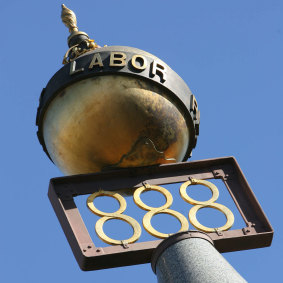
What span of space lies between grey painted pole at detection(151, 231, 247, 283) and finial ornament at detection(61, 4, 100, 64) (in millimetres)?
3188

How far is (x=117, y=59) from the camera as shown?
9.26 m

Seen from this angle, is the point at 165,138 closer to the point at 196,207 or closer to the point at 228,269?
the point at 196,207

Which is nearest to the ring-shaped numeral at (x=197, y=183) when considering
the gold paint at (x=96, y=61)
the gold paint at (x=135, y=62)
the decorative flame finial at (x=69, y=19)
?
the gold paint at (x=135, y=62)

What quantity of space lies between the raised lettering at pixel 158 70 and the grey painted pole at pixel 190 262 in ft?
7.66

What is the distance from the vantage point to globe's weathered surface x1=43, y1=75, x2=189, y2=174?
28.9ft

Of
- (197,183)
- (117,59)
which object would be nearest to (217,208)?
(197,183)

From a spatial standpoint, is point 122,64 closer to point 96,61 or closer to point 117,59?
point 117,59

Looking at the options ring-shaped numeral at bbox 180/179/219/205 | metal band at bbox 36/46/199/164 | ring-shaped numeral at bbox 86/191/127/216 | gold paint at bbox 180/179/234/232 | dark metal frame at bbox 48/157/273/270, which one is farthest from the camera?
metal band at bbox 36/46/199/164

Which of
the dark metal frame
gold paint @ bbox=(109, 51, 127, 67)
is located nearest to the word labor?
gold paint @ bbox=(109, 51, 127, 67)

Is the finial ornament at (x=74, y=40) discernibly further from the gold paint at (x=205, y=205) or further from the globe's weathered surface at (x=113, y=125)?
the gold paint at (x=205, y=205)

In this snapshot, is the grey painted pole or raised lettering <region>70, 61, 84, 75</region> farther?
raised lettering <region>70, 61, 84, 75</region>

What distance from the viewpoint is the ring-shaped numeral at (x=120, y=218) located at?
7994mm

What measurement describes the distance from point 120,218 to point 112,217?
0.08 meters

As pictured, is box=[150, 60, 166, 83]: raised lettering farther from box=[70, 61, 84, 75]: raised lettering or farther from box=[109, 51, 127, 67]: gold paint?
box=[70, 61, 84, 75]: raised lettering
